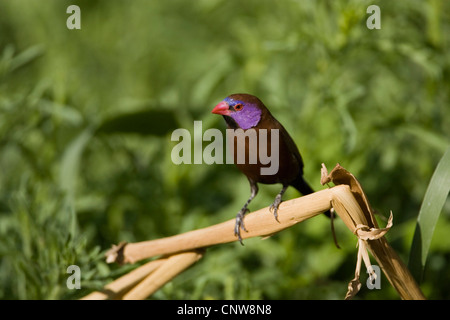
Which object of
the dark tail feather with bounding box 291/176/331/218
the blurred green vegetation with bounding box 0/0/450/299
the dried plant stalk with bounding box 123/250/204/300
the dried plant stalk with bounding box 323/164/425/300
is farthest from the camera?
the blurred green vegetation with bounding box 0/0/450/299

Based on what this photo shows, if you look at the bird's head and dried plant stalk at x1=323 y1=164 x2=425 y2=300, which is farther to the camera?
the bird's head

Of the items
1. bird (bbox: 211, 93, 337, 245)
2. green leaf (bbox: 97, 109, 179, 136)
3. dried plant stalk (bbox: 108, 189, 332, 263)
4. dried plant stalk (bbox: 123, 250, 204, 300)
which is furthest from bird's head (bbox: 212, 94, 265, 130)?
green leaf (bbox: 97, 109, 179, 136)

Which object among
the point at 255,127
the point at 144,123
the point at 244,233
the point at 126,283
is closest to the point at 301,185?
the point at 255,127

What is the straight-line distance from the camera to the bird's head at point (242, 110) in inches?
75.4

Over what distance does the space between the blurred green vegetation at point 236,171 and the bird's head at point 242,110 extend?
26.7 inches

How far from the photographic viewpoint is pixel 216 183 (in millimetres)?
3574

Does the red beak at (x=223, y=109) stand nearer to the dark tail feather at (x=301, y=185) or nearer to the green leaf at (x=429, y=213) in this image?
the dark tail feather at (x=301, y=185)

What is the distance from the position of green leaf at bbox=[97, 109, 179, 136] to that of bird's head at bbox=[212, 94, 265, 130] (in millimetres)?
1306

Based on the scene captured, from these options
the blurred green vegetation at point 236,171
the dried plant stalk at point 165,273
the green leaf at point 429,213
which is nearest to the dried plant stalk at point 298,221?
the dried plant stalk at point 165,273

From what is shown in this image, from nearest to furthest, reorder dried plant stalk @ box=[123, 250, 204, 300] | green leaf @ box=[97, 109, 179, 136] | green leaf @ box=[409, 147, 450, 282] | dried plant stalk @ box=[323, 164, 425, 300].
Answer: dried plant stalk @ box=[323, 164, 425, 300] → green leaf @ box=[409, 147, 450, 282] → dried plant stalk @ box=[123, 250, 204, 300] → green leaf @ box=[97, 109, 179, 136]

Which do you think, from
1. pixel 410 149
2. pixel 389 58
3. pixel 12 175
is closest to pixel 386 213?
pixel 410 149

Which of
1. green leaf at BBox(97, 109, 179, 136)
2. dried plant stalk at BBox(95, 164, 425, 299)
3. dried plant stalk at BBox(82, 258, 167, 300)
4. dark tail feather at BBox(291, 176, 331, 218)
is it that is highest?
green leaf at BBox(97, 109, 179, 136)

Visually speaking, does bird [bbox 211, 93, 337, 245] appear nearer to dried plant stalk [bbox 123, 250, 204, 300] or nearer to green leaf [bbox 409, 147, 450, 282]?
dried plant stalk [bbox 123, 250, 204, 300]

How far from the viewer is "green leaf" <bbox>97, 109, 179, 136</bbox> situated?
3185 millimetres
